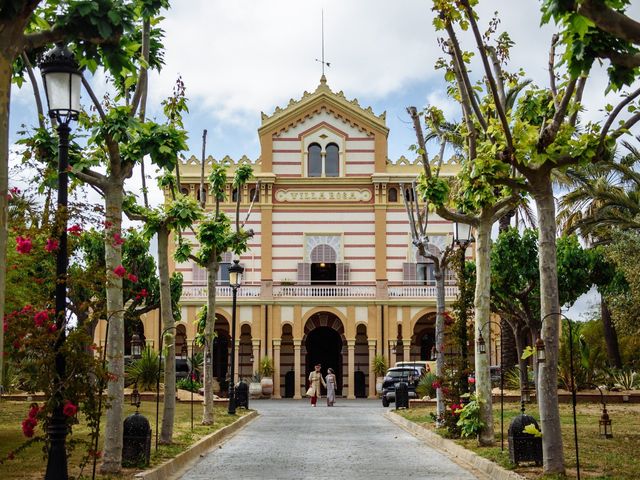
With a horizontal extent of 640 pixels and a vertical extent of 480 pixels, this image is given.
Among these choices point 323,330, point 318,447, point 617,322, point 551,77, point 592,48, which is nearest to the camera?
point 592,48

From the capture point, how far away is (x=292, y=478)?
12.6 meters

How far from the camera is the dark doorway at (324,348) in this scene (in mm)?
48375

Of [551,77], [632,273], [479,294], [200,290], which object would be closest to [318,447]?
[479,294]

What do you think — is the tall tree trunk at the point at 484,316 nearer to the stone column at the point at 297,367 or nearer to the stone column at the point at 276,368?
the stone column at the point at 297,367

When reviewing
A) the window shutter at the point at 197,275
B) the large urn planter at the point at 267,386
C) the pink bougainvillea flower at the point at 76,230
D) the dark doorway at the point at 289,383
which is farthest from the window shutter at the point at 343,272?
the pink bougainvillea flower at the point at 76,230

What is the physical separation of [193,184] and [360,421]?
944 inches

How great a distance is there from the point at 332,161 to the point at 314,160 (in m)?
0.97

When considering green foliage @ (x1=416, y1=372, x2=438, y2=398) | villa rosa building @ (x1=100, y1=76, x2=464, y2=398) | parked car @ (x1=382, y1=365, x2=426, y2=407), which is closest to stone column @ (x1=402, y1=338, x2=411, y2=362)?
villa rosa building @ (x1=100, y1=76, x2=464, y2=398)

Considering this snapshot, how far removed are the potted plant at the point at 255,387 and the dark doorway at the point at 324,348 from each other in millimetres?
4752

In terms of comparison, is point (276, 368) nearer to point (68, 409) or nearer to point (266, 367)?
point (266, 367)

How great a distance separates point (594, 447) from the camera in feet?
49.2

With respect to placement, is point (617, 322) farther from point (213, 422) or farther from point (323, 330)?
point (323, 330)

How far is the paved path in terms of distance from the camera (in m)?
13.1

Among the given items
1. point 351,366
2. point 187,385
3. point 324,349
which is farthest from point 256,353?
point 187,385
